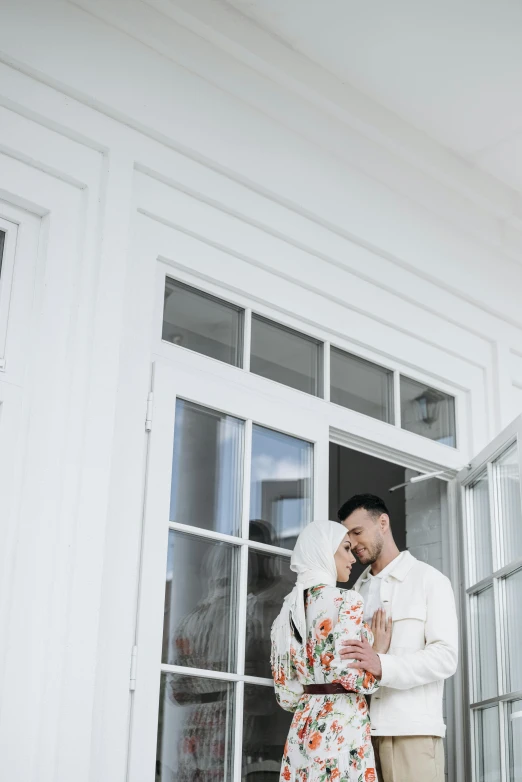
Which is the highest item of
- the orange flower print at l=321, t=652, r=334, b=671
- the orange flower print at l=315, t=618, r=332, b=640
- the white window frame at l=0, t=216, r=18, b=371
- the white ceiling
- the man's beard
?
the white ceiling

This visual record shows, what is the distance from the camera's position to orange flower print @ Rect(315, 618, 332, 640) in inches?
117

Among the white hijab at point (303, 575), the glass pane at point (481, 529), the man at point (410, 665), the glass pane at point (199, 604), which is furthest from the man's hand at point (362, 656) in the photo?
the glass pane at point (481, 529)

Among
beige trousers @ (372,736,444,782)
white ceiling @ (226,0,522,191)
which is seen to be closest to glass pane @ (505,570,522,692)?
beige trousers @ (372,736,444,782)

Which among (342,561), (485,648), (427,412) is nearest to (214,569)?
(342,561)

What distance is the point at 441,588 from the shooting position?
334cm

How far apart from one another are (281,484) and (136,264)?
93 cm

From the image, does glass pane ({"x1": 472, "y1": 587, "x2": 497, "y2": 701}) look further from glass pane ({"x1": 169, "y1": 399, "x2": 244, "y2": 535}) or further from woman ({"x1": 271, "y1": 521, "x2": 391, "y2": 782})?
glass pane ({"x1": 169, "y1": 399, "x2": 244, "y2": 535})

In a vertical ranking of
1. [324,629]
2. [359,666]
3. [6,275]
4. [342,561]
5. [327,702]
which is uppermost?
[6,275]

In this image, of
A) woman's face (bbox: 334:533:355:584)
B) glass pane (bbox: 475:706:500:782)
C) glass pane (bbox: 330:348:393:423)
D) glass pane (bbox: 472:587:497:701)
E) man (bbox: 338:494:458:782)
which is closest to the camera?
man (bbox: 338:494:458:782)

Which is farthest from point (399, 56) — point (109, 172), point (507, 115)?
point (109, 172)

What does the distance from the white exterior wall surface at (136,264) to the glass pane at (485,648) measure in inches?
24.4

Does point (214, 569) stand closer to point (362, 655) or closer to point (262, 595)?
point (262, 595)

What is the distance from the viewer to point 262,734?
3.16 meters

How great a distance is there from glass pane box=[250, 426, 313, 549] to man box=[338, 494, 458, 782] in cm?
37
